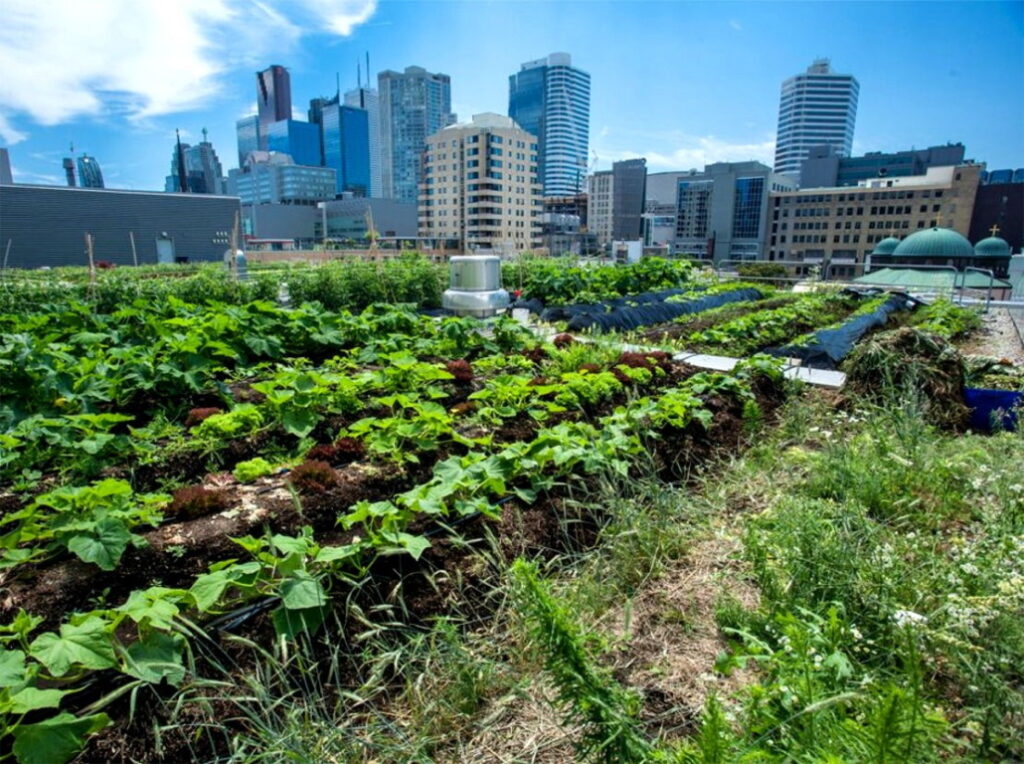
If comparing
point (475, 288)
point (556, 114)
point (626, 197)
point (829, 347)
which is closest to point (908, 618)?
point (829, 347)

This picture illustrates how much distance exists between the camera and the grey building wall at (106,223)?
44.7 m

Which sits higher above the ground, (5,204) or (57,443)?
(5,204)

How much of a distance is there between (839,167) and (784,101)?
85.5 m

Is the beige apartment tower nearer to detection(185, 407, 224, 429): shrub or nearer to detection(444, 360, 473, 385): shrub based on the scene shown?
detection(444, 360, 473, 385): shrub

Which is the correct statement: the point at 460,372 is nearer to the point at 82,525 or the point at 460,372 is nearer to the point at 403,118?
the point at 82,525

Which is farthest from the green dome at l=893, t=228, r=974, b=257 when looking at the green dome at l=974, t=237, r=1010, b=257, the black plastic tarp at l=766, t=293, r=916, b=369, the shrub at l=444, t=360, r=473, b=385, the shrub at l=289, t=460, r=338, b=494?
the shrub at l=289, t=460, r=338, b=494

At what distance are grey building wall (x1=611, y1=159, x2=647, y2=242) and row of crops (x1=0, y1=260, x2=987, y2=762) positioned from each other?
12177 cm

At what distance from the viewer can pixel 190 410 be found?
3.98 meters

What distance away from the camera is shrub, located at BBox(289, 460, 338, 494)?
110 inches

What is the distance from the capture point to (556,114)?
184m

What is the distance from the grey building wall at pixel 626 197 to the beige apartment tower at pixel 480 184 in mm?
41049

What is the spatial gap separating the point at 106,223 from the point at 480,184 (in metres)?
43.2

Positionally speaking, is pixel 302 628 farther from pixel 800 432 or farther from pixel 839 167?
pixel 839 167

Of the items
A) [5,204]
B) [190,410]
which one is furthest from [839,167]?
[190,410]
